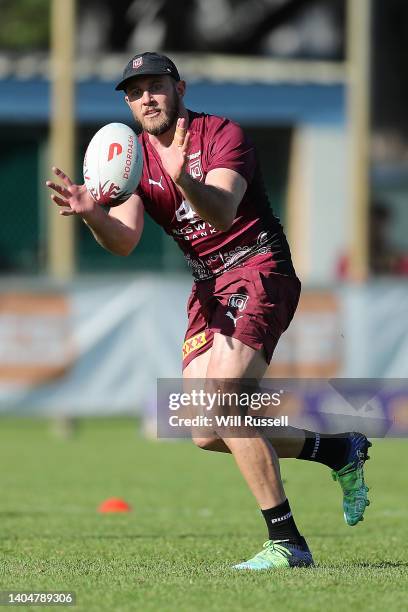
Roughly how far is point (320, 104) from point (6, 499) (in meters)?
11.7

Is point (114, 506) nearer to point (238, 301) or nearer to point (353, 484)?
point (353, 484)

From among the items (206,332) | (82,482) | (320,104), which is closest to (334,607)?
(206,332)

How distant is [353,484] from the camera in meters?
6.51

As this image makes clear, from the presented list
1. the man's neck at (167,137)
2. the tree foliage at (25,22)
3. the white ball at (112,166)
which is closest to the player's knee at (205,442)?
the white ball at (112,166)

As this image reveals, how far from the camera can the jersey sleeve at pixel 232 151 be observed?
19.7 feet

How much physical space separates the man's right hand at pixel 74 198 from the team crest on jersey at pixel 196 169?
1.65 feet

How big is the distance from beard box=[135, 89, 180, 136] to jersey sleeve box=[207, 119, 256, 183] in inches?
8.1

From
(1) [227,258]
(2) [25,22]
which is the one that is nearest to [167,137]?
(1) [227,258]

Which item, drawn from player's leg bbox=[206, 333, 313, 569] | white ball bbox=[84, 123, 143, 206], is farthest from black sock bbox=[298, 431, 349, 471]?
white ball bbox=[84, 123, 143, 206]

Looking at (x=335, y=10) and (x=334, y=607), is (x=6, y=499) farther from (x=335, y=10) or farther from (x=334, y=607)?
(x=335, y=10)

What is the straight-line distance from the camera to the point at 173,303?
13.6m

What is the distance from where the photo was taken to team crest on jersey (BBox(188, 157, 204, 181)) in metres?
6.13

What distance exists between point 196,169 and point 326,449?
1.46 metres

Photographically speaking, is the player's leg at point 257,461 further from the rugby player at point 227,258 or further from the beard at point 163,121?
the beard at point 163,121
